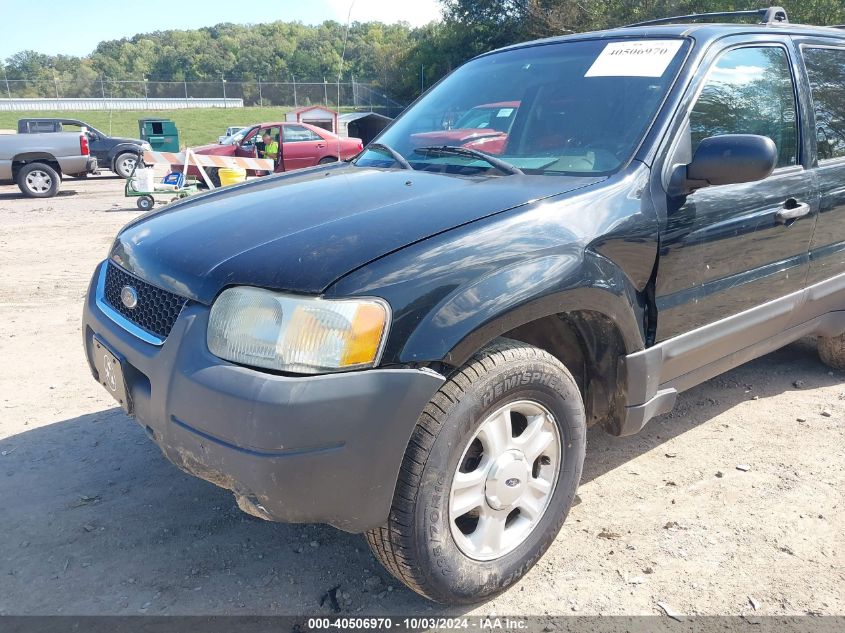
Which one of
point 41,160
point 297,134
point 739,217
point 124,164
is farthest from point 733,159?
point 124,164

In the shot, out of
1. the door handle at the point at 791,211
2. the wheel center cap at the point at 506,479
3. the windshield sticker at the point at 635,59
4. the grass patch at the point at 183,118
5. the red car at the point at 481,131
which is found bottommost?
the wheel center cap at the point at 506,479

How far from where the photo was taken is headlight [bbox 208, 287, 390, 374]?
5.99 ft

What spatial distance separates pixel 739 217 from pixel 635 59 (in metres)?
0.79

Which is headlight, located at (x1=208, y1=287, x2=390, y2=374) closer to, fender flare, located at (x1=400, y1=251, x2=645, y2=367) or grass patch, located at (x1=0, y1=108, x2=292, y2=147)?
fender flare, located at (x1=400, y1=251, x2=645, y2=367)

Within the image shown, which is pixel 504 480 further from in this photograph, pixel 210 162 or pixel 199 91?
pixel 199 91

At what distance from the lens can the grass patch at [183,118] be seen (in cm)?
3859

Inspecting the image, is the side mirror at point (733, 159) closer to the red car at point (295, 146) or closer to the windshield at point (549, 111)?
the windshield at point (549, 111)

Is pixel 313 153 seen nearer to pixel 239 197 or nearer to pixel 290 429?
pixel 239 197

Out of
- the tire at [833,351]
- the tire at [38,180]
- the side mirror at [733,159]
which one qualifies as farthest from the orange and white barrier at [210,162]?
the side mirror at [733,159]

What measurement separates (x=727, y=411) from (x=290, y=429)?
112 inches

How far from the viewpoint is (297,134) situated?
1680 centimetres

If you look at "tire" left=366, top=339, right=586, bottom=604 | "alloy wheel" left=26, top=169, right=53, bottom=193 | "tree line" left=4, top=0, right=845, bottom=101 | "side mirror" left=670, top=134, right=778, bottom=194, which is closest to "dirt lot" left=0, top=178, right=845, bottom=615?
"tire" left=366, top=339, right=586, bottom=604

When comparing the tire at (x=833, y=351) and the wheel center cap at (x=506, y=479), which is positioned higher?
the wheel center cap at (x=506, y=479)

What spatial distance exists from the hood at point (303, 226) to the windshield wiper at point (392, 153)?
0.46 feet
